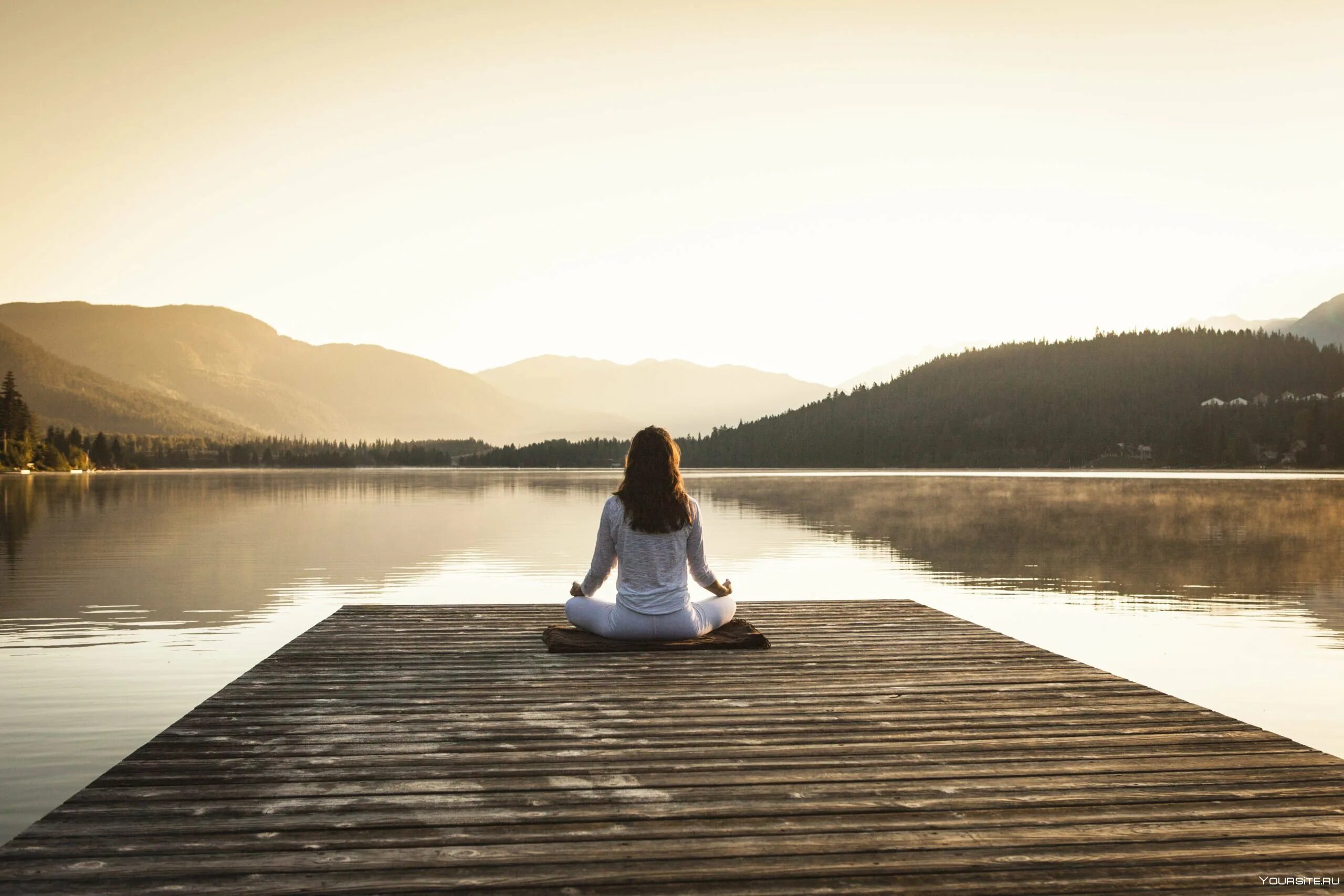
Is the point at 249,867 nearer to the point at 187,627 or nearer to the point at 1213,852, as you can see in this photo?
the point at 1213,852

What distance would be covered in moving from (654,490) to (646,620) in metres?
1.34

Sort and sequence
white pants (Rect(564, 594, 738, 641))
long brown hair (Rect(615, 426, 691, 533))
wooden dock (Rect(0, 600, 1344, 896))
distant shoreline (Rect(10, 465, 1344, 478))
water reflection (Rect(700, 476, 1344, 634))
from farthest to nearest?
distant shoreline (Rect(10, 465, 1344, 478))
water reflection (Rect(700, 476, 1344, 634))
white pants (Rect(564, 594, 738, 641))
long brown hair (Rect(615, 426, 691, 533))
wooden dock (Rect(0, 600, 1344, 896))

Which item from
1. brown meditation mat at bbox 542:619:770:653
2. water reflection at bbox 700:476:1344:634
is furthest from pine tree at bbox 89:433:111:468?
brown meditation mat at bbox 542:619:770:653

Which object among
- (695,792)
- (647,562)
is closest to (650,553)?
(647,562)

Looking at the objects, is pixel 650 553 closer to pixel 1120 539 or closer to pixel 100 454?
pixel 1120 539

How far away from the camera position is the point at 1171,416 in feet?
583

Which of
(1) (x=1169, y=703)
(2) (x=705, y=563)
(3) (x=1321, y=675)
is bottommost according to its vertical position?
(3) (x=1321, y=675)

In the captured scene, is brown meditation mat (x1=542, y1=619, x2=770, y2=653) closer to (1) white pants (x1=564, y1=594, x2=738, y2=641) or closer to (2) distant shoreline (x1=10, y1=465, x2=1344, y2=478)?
(1) white pants (x1=564, y1=594, x2=738, y2=641)

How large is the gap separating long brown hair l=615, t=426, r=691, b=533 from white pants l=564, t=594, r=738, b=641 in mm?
970

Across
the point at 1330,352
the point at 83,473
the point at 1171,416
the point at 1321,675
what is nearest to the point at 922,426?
the point at 1171,416

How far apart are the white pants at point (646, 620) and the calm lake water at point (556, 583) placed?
4414 mm

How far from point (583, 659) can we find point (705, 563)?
1408 millimetres

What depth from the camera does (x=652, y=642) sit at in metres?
9.06

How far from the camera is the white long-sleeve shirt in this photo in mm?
8477
